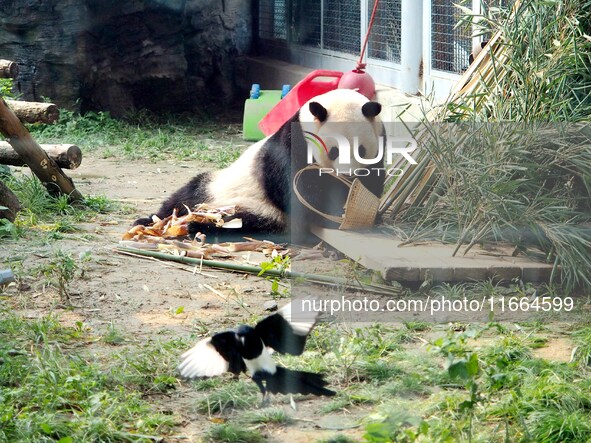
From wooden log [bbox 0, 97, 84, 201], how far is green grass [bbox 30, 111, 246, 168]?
1950 mm

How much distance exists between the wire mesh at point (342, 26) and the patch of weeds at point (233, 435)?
22.0 feet

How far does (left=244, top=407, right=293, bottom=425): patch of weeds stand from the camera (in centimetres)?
293

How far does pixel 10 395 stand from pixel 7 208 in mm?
2737

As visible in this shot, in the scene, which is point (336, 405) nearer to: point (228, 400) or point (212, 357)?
point (228, 400)

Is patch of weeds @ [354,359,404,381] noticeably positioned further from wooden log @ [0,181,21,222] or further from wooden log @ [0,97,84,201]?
Answer: wooden log @ [0,97,84,201]

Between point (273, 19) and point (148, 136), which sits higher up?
point (273, 19)

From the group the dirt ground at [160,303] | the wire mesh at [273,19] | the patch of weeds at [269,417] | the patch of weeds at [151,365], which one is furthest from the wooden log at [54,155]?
the wire mesh at [273,19]

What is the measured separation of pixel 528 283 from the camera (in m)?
4.24

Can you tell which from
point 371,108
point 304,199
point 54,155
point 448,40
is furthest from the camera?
point 448,40

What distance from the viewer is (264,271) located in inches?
186

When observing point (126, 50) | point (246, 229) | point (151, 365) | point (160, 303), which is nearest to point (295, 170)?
point (246, 229)

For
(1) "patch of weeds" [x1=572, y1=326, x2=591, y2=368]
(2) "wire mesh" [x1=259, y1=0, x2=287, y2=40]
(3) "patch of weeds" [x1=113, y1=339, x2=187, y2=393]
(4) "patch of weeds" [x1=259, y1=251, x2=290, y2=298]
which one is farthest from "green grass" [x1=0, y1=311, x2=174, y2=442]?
(2) "wire mesh" [x1=259, y1=0, x2=287, y2=40]

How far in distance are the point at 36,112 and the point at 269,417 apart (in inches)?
159

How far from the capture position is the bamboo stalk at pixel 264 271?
4.35m
